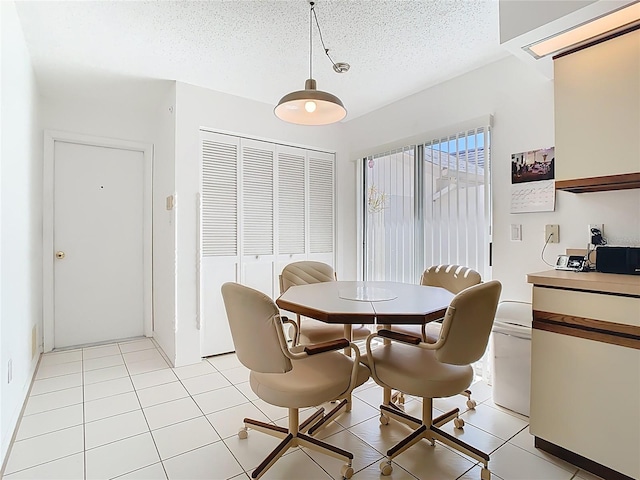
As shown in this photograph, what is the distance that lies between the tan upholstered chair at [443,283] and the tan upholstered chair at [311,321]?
0.38 m

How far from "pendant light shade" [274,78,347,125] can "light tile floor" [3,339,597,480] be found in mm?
1952

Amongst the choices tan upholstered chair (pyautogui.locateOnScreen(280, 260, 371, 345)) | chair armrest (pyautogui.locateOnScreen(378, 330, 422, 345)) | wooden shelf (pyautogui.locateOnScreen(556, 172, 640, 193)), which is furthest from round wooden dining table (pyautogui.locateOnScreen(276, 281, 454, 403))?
wooden shelf (pyautogui.locateOnScreen(556, 172, 640, 193))

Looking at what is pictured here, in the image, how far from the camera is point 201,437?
2.04 m

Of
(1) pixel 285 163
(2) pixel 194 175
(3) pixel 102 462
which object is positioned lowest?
(3) pixel 102 462

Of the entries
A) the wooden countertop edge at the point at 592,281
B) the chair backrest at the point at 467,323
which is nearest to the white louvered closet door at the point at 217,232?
the chair backrest at the point at 467,323

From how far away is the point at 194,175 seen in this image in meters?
3.22

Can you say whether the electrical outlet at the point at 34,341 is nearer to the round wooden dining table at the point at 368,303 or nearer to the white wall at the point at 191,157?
the white wall at the point at 191,157

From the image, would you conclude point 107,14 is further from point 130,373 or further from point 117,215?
→ point 130,373

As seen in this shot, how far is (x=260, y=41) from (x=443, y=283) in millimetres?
2253

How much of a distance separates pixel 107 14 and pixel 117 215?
7.80 feet

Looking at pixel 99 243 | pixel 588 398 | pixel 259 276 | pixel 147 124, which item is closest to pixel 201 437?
pixel 259 276

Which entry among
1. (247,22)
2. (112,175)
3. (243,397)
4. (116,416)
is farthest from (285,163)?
(116,416)

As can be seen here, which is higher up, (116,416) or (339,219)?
(339,219)

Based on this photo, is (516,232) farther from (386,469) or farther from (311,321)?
(386,469)
